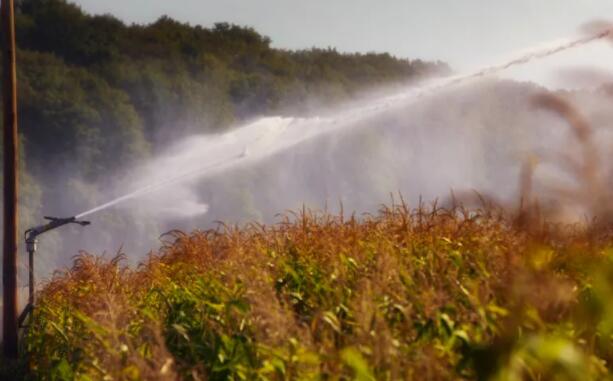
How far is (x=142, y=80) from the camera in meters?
27.5

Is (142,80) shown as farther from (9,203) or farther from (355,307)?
(355,307)

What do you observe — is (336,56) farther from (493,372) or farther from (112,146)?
(493,372)

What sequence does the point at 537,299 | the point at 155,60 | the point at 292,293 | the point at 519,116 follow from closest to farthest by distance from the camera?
the point at 537,299 → the point at 292,293 → the point at 155,60 → the point at 519,116

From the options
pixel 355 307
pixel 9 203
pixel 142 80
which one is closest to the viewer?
pixel 355 307

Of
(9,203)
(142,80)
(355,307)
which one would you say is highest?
(355,307)

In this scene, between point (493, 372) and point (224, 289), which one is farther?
point (224, 289)

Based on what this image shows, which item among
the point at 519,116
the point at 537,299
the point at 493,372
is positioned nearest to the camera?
the point at 493,372

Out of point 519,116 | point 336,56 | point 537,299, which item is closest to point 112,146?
point 336,56

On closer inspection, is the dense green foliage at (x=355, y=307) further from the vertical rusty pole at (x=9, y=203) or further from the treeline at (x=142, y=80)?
the treeline at (x=142, y=80)

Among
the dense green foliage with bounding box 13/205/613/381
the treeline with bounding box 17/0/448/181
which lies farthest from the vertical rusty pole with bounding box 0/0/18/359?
the treeline with bounding box 17/0/448/181

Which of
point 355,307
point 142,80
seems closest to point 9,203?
point 355,307

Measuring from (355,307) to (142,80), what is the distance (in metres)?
22.1

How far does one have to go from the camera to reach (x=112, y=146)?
25406 millimetres

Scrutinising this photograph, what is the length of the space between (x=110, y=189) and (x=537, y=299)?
21363mm
